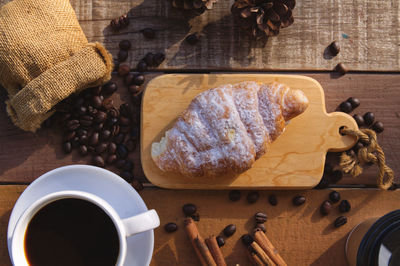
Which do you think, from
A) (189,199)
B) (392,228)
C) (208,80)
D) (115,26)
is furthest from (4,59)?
(392,228)

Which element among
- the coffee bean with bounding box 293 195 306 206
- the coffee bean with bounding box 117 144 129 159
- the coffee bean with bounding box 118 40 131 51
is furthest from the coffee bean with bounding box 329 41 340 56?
the coffee bean with bounding box 117 144 129 159

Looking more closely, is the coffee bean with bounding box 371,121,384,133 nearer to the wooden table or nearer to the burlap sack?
the wooden table

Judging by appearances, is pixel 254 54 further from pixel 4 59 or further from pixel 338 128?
pixel 4 59

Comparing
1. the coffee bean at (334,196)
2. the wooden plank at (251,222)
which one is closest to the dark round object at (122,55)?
the wooden plank at (251,222)

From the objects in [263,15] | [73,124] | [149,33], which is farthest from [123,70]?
[263,15]

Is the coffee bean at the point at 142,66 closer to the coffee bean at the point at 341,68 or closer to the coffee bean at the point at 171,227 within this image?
the coffee bean at the point at 171,227

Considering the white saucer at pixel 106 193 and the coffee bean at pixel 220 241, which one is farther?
the coffee bean at pixel 220 241

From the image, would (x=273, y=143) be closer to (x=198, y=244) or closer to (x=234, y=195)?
(x=234, y=195)
